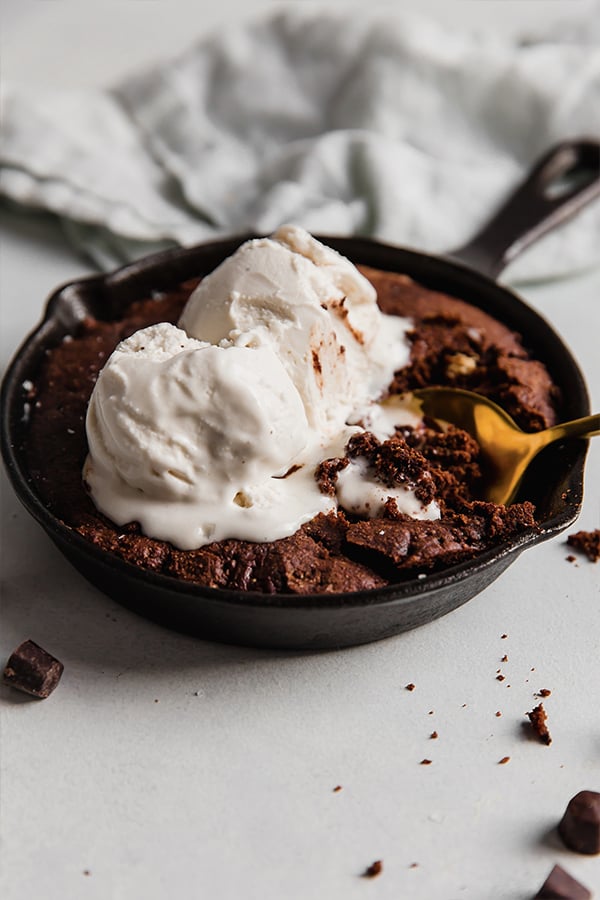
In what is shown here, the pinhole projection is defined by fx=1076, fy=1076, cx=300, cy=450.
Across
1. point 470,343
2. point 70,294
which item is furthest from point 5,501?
point 470,343

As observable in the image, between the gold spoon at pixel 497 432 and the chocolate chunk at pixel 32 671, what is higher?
the gold spoon at pixel 497 432

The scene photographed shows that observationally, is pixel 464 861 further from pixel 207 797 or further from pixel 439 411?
pixel 439 411

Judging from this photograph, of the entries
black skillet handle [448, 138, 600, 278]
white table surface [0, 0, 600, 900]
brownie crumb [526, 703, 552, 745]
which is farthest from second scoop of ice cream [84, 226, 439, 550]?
black skillet handle [448, 138, 600, 278]

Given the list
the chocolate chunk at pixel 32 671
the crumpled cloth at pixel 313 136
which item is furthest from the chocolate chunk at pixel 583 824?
the crumpled cloth at pixel 313 136

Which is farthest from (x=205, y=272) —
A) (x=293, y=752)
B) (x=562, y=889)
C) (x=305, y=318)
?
(x=562, y=889)

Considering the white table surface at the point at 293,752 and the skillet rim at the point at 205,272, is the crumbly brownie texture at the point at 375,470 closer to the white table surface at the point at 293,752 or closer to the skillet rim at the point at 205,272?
the skillet rim at the point at 205,272

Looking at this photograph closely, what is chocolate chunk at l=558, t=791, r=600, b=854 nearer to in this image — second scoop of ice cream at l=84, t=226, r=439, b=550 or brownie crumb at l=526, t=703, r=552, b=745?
brownie crumb at l=526, t=703, r=552, b=745
